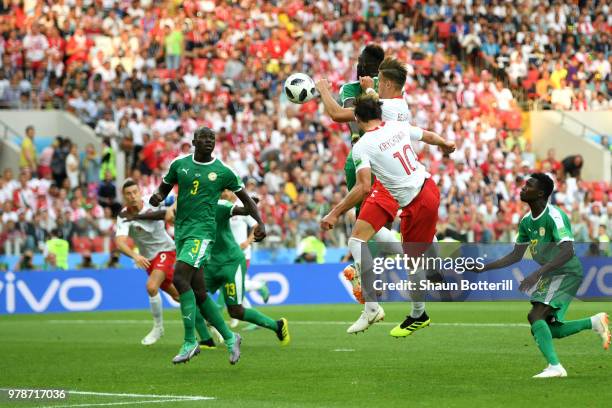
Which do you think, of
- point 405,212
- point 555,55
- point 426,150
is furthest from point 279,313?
point 555,55

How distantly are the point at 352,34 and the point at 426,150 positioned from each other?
5547 mm

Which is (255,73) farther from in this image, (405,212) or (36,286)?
(405,212)

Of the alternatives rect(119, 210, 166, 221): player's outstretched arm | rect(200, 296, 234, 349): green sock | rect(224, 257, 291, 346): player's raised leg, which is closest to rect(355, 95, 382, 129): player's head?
rect(200, 296, 234, 349): green sock

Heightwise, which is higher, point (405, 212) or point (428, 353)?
point (405, 212)

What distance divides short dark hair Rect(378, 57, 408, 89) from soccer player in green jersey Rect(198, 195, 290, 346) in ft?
12.1

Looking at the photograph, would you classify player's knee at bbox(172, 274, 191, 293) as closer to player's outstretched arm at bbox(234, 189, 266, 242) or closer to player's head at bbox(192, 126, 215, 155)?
player's outstretched arm at bbox(234, 189, 266, 242)

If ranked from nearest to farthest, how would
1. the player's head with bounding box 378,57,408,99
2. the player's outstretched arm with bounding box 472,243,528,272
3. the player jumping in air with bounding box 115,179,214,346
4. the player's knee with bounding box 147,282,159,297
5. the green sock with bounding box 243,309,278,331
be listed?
the player's outstretched arm with bounding box 472,243,528,272, the player's head with bounding box 378,57,408,99, the green sock with bounding box 243,309,278,331, the player's knee with bounding box 147,282,159,297, the player jumping in air with bounding box 115,179,214,346

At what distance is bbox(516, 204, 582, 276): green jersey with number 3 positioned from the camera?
1232 cm

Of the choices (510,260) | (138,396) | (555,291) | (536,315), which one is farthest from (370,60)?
(138,396)

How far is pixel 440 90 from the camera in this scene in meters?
36.0

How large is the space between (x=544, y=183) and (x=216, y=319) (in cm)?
414

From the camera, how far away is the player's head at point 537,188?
41.0 feet

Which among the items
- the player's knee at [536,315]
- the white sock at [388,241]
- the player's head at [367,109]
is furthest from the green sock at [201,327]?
the player's knee at [536,315]

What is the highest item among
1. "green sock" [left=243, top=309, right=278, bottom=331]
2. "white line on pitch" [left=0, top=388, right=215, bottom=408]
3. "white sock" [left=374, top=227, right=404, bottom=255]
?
"white sock" [left=374, top=227, right=404, bottom=255]
